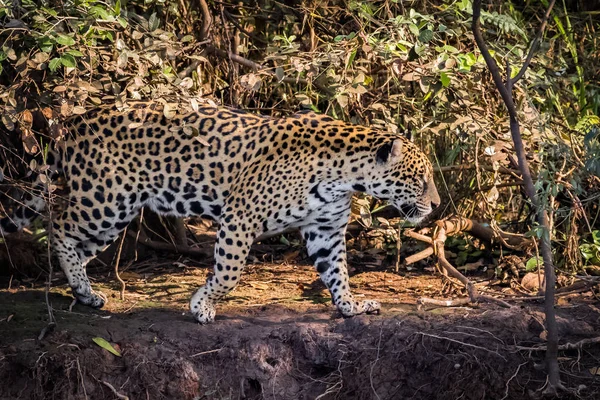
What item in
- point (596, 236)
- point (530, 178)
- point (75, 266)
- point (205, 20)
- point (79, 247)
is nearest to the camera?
point (530, 178)

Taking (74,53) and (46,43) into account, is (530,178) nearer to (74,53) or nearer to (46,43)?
(74,53)

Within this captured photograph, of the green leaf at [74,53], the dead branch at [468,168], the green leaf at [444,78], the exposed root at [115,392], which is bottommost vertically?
the exposed root at [115,392]

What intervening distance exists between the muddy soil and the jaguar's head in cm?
85

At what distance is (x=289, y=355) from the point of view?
22.6 ft

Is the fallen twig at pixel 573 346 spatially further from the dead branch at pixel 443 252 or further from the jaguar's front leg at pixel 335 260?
the jaguar's front leg at pixel 335 260

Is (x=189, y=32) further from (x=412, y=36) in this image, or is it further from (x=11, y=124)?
(x=11, y=124)

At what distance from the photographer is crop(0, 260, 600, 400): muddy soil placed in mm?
6516

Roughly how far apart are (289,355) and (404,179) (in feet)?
5.09

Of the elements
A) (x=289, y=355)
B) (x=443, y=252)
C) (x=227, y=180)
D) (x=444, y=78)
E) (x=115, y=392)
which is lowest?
(x=115, y=392)

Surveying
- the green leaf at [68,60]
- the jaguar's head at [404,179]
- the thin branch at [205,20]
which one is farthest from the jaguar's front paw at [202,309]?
the thin branch at [205,20]

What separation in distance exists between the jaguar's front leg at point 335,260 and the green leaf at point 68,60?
2178mm

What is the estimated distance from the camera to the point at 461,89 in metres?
8.04

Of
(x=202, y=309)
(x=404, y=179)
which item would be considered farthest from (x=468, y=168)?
(x=202, y=309)

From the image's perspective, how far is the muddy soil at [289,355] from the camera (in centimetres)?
652
